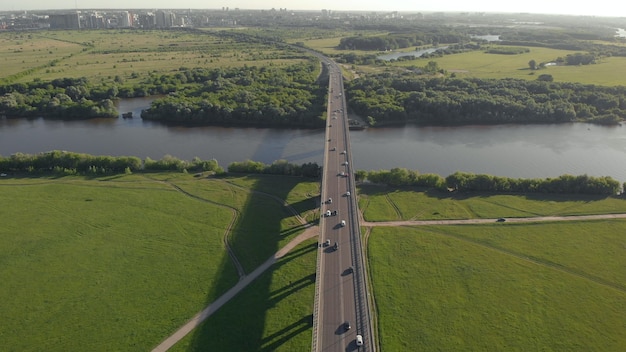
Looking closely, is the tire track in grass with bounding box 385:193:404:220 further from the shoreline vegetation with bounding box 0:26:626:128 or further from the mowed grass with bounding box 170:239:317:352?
the shoreline vegetation with bounding box 0:26:626:128

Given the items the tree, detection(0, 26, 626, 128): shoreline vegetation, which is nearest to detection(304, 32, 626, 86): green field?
the tree

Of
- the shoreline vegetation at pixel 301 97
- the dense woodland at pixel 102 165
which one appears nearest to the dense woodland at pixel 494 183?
the dense woodland at pixel 102 165

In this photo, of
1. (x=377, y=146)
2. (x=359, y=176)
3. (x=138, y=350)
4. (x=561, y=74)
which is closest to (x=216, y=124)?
(x=377, y=146)

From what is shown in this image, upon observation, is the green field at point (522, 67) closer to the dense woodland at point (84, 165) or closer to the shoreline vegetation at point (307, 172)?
the shoreline vegetation at point (307, 172)

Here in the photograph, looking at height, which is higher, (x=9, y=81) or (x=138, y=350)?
(x=9, y=81)

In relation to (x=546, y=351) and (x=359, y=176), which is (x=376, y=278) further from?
(x=359, y=176)
